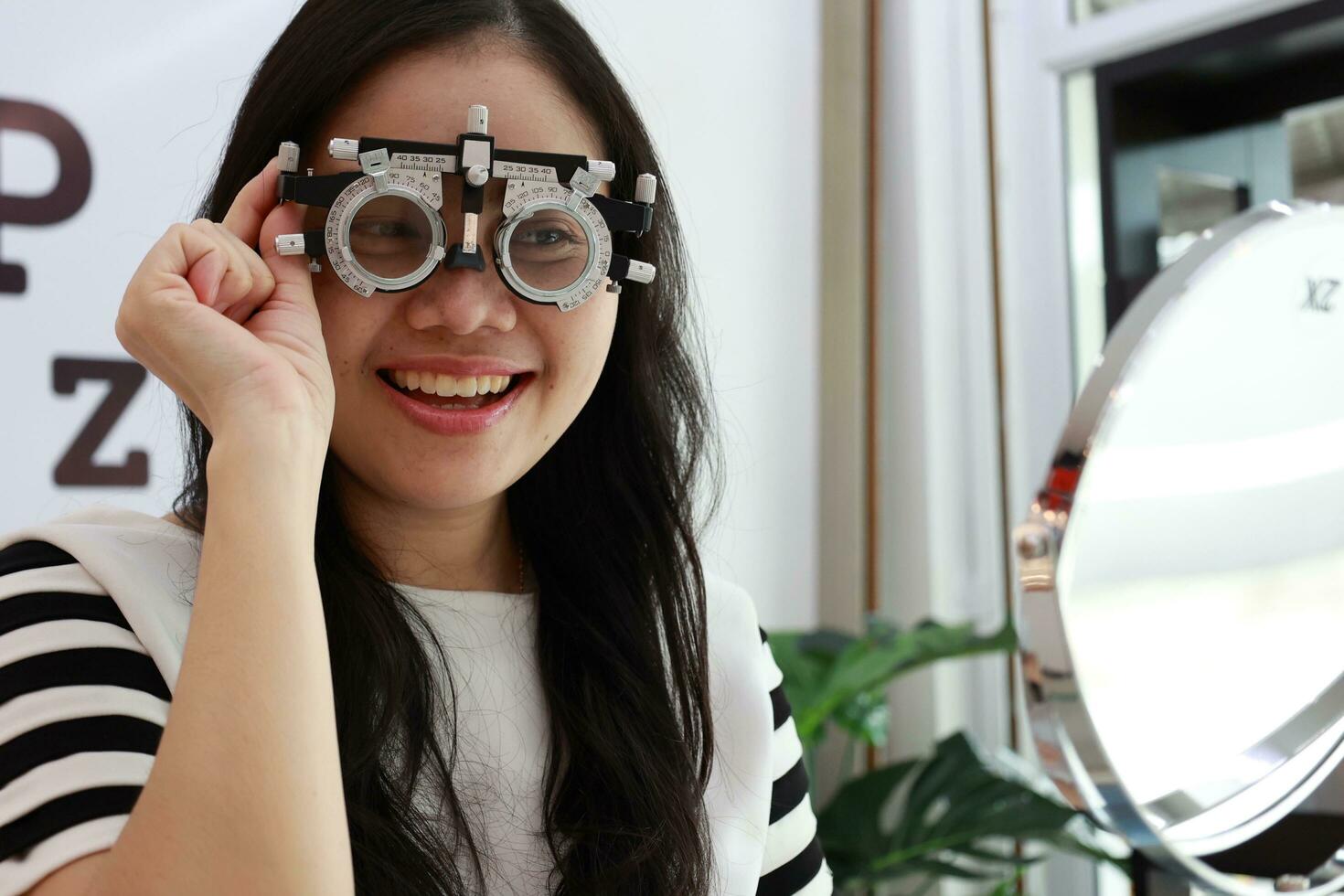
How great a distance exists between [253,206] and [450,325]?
166mm

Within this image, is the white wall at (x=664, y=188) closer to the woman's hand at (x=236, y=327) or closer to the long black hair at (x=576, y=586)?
the long black hair at (x=576, y=586)

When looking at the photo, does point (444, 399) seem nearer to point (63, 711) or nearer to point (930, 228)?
point (63, 711)

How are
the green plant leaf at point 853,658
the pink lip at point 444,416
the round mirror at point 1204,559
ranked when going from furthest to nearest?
the green plant leaf at point 853,658 < the pink lip at point 444,416 < the round mirror at point 1204,559

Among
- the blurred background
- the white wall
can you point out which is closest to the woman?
the white wall

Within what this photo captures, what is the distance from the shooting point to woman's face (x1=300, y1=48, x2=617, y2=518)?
0.89 m

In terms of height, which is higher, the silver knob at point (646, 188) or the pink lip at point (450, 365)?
the silver knob at point (646, 188)

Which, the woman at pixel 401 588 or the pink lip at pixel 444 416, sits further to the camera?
the pink lip at pixel 444 416

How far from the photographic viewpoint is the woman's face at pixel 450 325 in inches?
35.1

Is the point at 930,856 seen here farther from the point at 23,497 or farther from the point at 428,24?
the point at 428,24

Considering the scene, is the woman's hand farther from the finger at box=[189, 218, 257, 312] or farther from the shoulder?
the shoulder

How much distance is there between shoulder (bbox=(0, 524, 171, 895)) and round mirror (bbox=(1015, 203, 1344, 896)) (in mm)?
482

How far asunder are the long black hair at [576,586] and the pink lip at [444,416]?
138mm

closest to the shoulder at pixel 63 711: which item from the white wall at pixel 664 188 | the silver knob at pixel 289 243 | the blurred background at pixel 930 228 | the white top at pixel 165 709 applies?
the white top at pixel 165 709

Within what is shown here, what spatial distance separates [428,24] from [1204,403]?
26.2 inches
